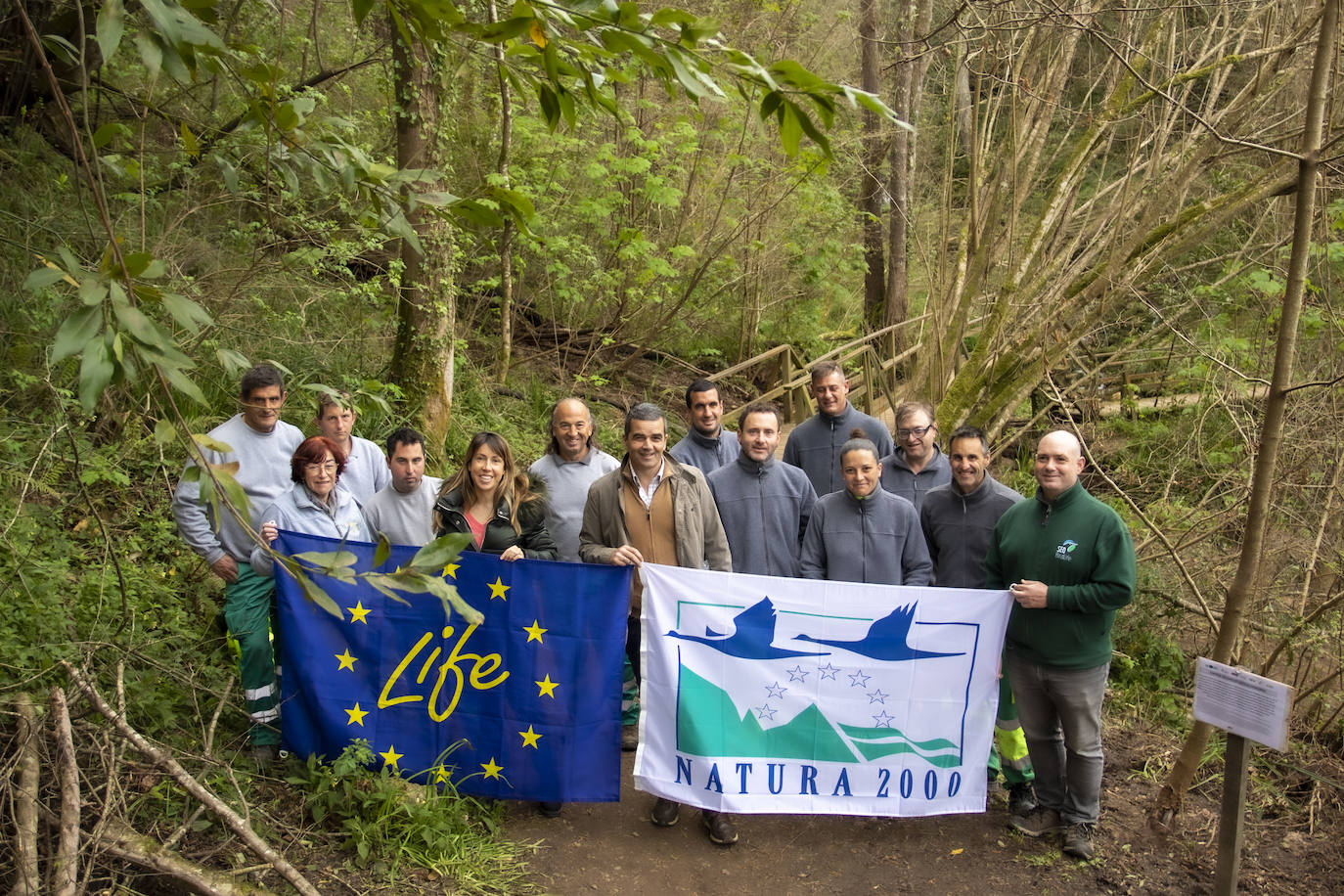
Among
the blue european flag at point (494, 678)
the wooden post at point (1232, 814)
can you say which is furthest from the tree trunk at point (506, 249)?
the wooden post at point (1232, 814)

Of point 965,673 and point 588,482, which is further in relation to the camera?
point 588,482

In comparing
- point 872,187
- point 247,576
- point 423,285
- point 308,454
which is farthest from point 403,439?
point 872,187

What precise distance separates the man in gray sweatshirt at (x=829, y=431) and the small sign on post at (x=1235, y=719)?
239 cm

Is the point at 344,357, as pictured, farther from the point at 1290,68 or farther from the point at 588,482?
the point at 1290,68

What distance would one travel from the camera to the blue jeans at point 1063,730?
4.22 metres

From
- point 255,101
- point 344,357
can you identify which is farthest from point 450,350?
point 255,101

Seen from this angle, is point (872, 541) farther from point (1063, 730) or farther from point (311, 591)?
point (311, 591)

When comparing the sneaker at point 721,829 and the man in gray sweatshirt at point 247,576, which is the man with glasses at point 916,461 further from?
the man in gray sweatshirt at point 247,576

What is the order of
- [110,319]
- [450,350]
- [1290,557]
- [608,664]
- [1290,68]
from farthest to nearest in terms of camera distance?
[450,350] → [1290,68] → [1290,557] → [608,664] → [110,319]

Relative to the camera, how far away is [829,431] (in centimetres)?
582

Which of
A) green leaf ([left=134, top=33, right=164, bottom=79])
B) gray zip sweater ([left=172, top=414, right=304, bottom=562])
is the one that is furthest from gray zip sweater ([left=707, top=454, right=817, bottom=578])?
green leaf ([left=134, top=33, right=164, bottom=79])

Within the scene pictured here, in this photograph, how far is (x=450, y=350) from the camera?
839 cm

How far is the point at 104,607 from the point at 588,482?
241 cm

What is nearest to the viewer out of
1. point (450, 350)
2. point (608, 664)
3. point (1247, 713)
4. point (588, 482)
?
point (1247, 713)
